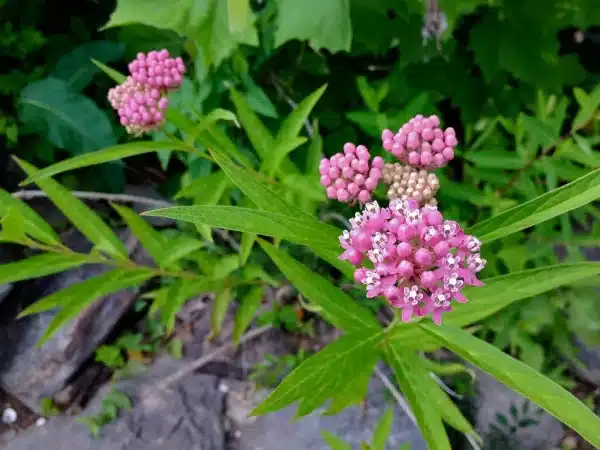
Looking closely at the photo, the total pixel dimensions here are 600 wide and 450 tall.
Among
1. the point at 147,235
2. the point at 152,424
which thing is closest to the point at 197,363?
the point at 152,424

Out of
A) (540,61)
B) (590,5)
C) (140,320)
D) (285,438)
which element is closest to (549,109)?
(540,61)

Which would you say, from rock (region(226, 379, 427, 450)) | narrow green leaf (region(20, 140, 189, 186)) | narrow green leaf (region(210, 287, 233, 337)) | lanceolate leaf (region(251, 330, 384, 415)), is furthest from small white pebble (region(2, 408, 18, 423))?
lanceolate leaf (region(251, 330, 384, 415))

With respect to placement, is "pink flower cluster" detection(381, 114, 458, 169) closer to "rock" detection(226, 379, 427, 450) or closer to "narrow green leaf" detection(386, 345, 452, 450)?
"narrow green leaf" detection(386, 345, 452, 450)

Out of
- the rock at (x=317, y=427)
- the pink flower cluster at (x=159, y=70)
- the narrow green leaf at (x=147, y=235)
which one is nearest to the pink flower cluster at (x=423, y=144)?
the pink flower cluster at (x=159, y=70)

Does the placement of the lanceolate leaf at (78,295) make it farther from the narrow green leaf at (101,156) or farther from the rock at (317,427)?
the rock at (317,427)

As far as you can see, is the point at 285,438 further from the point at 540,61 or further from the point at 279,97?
the point at 540,61

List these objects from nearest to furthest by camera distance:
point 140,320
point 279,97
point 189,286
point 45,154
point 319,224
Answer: point 319,224 → point 189,286 → point 279,97 → point 45,154 → point 140,320
